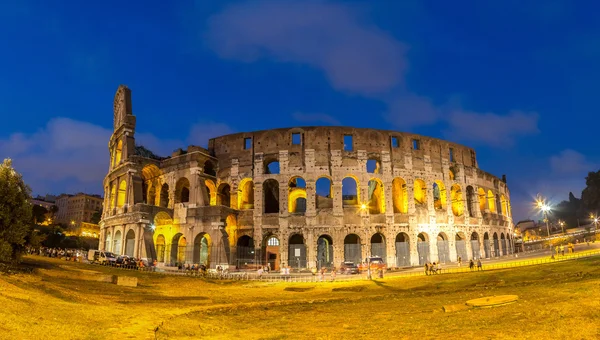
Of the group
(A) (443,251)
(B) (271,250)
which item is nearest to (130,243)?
(B) (271,250)

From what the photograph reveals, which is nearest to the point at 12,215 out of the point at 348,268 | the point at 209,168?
the point at 348,268

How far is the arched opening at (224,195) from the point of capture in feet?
136

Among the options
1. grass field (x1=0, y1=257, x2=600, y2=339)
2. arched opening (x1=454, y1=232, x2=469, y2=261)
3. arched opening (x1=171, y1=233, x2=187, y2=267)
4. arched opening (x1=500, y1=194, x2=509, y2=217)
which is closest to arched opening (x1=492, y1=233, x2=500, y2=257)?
arched opening (x1=500, y1=194, x2=509, y2=217)

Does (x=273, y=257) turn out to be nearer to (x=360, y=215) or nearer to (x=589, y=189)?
(x=360, y=215)

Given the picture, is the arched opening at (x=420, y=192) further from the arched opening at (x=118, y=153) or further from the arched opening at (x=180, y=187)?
the arched opening at (x=118, y=153)

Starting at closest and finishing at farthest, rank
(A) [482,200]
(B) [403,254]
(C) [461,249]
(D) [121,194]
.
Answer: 1. (B) [403,254]
2. (C) [461,249]
3. (D) [121,194]
4. (A) [482,200]

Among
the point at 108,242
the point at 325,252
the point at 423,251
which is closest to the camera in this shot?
the point at 423,251

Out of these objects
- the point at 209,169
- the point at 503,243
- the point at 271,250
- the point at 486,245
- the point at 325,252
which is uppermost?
the point at 209,169

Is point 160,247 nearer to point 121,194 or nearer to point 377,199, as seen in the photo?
point 121,194

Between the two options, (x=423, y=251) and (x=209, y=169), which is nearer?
(x=423, y=251)

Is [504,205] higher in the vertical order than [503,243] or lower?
higher

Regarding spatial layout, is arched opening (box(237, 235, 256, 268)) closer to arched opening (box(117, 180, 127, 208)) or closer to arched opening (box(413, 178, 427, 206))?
arched opening (box(117, 180, 127, 208))

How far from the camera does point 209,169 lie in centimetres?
4178

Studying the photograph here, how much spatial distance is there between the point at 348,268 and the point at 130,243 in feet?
68.0
